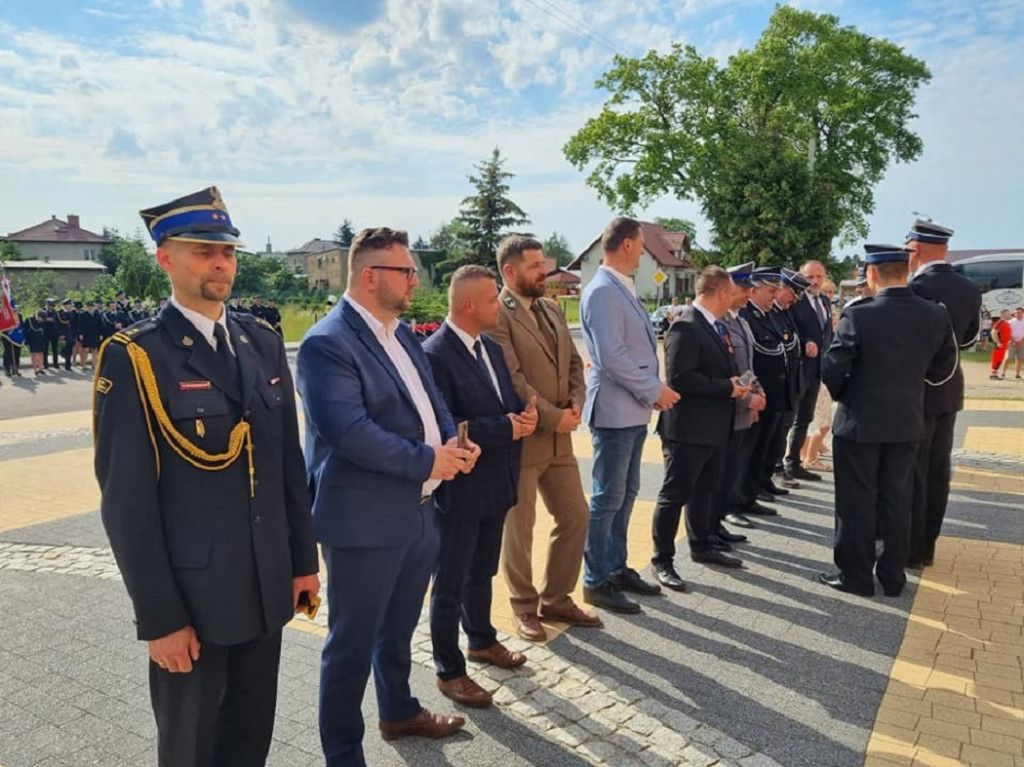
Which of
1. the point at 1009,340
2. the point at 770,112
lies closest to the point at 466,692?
the point at 1009,340

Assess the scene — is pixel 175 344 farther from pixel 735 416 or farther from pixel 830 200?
pixel 830 200

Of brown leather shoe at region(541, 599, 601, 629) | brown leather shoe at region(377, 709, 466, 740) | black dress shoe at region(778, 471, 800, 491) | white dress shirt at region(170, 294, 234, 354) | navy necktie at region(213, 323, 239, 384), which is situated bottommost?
brown leather shoe at region(377, 709, 466, 740)

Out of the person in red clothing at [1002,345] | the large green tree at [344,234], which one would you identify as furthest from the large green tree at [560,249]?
the person in red clothing at [1002,345]

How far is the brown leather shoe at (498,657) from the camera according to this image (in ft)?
12.6

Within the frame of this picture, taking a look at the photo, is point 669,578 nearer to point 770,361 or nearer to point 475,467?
point 475,467

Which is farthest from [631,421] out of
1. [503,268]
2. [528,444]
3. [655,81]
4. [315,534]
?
[655,81]

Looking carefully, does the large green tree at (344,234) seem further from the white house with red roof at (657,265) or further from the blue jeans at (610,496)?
the blue jeans at (610,496)

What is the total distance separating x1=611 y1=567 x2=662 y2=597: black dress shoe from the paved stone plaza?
104 mm

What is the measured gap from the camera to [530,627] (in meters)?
4.20

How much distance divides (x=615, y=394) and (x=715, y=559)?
5.49 feet

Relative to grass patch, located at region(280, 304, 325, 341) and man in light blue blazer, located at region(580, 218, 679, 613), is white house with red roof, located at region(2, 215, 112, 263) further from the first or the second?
man in light blue blazer, located at region(580, 218, 679, 613)

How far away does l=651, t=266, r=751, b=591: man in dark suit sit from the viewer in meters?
4.86

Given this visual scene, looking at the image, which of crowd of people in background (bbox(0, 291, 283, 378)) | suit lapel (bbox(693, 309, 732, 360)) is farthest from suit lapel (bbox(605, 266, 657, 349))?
crowd of people in background (bbox(0, 291, 283, 378))

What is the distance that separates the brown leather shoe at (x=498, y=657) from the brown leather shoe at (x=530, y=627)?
0.83 feet
